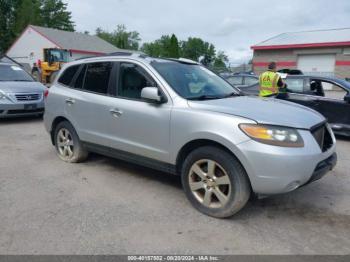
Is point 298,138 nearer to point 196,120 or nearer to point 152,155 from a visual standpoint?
point 196,120

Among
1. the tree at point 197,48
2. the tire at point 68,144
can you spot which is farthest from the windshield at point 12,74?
the tree at point 197,48

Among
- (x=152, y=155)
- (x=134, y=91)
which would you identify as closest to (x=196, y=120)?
(x=152, y=155)

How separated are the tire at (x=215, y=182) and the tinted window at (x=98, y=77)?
1800 millimetres

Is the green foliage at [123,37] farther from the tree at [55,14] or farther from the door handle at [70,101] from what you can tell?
the door handle at [70,101]

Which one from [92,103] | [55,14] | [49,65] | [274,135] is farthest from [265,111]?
[55,14]

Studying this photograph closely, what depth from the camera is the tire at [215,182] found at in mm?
3438

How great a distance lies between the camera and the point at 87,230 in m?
3.40

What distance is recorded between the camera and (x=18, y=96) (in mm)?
8984

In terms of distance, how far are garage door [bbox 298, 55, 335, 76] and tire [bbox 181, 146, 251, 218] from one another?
30.0 m

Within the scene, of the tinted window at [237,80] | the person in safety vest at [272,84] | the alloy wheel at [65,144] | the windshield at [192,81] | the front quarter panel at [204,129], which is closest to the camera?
the front quarter panel at [204,129]

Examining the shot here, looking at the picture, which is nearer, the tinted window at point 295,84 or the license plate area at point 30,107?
the tinted window at point 295,84

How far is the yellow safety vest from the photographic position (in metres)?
8.30

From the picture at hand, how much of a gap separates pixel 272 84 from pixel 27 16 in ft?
202

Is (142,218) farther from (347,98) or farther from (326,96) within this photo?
(326,96)
